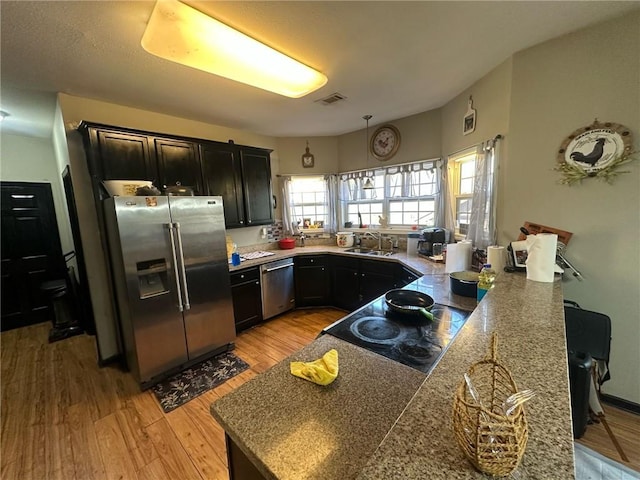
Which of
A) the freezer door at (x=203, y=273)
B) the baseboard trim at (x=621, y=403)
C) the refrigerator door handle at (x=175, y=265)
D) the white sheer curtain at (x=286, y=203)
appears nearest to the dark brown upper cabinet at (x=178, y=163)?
the freezer door at (x=203, y=273)

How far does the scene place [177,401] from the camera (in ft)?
6.77

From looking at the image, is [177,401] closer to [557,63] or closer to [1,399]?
[1,399]

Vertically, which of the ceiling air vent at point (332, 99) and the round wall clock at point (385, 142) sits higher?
the ceiling air vent at point (332, 99)

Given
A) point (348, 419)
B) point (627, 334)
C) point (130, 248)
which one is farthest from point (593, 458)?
point (130, 248)

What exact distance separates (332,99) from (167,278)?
2.38 meters

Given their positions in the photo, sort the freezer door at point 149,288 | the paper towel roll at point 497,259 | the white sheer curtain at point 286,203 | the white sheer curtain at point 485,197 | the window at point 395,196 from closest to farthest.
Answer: the paper towel roll at point 497,259
the freezer door at point 149,288
the white sheer curtain at point 485,197
the window at point 395,196
the white sheer curtain at point 286,203

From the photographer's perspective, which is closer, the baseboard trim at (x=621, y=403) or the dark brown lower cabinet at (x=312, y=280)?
the baseboard trim at (x=621, y=403)

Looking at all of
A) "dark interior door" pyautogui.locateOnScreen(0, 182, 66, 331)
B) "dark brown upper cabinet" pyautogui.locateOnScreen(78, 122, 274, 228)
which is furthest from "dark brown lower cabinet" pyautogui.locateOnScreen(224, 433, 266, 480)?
"dark interior door" pyautogui.locateOnScreen(0, 182, 66, 331)

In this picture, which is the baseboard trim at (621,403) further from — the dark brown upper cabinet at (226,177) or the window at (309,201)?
the dark brown upper cabinet at (226,177)

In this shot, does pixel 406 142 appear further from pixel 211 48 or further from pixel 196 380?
pixel 196 380

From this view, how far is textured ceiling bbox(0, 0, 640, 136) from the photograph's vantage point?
4.68 ft

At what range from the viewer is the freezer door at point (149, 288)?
6.80 ft

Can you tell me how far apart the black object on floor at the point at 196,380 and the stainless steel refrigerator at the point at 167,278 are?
8 centimetres

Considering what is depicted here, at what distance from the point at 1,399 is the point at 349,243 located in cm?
383
